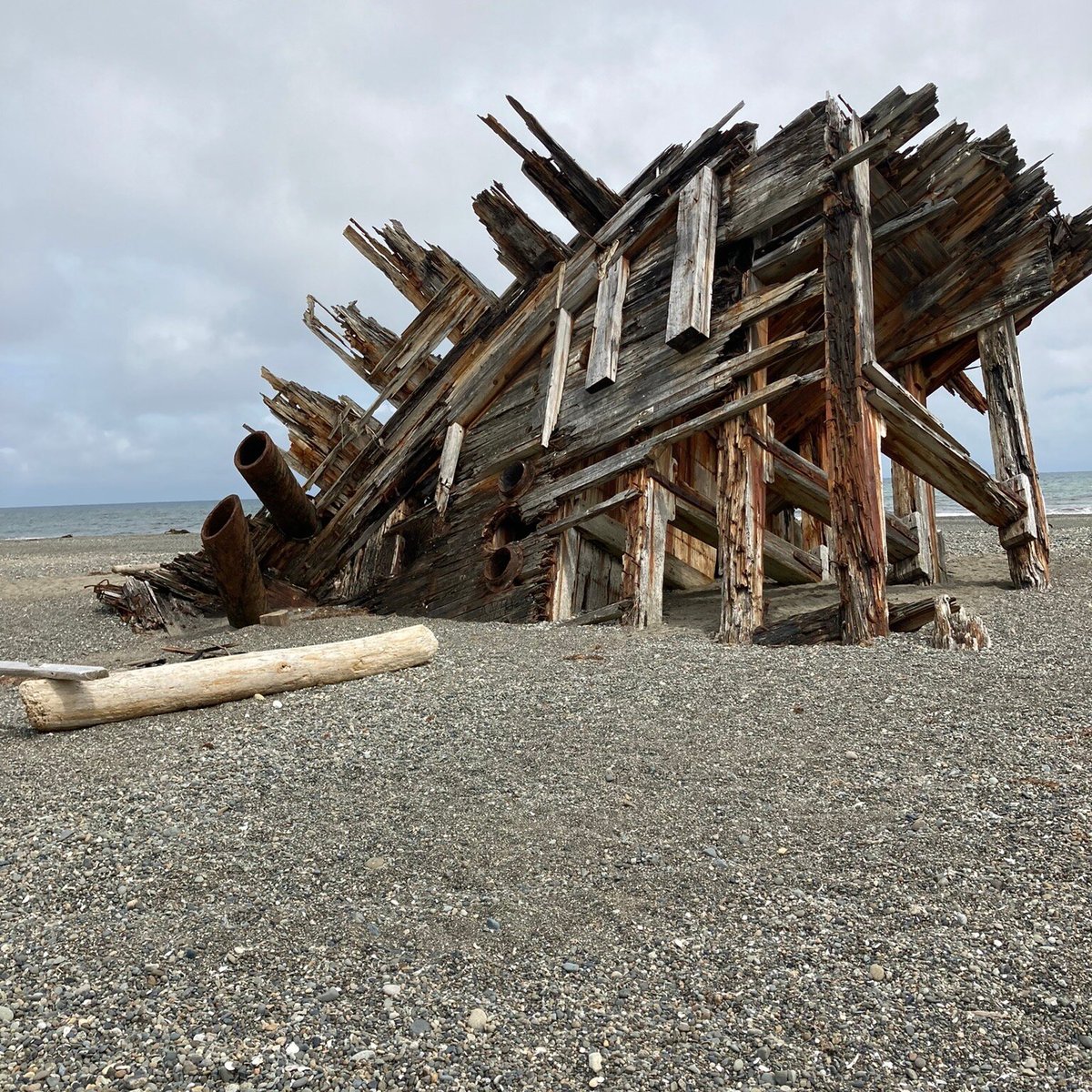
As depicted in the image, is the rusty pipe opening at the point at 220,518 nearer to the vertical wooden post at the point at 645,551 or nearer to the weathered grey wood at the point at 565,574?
the weathered grey wood at the point at 565,574

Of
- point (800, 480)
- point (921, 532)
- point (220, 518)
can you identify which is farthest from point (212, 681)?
point (921, 532)

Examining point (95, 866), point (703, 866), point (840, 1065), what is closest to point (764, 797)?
point (703, 866)

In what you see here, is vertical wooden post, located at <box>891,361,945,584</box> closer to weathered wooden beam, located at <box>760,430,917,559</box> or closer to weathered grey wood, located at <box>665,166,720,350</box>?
weathered wooden beam, located at <box>760,430,917,559</box>

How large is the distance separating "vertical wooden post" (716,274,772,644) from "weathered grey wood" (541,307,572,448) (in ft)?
6.56

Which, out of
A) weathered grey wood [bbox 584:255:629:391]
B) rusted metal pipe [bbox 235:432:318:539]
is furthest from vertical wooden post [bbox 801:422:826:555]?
rusted metal pipe [bbox 235:432:318:539]

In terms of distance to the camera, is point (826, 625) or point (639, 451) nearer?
point (826, 625)

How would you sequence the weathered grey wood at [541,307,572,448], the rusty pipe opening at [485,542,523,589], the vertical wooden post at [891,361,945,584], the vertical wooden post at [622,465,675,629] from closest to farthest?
the vertical wooden post at [622,465,675,629] < the rusty pipe opening at [485,542,523,589] < the weathered grey wood at [541,307,572,448] < the vertical wooden post at [891,361,945,584]

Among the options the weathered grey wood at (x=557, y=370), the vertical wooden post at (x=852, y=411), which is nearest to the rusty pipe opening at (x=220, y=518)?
the weathered grey wood at (x=557, y=370)

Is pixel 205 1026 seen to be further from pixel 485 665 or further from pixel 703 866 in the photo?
pixel 485 665

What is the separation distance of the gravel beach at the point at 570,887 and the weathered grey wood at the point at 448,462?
14.5 ft

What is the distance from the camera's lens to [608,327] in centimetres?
850

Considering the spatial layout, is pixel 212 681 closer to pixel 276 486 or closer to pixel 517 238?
pixel 276 486

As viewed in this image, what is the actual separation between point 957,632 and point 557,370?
4.78m

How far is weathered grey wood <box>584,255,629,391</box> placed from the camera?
8328 millimetres
